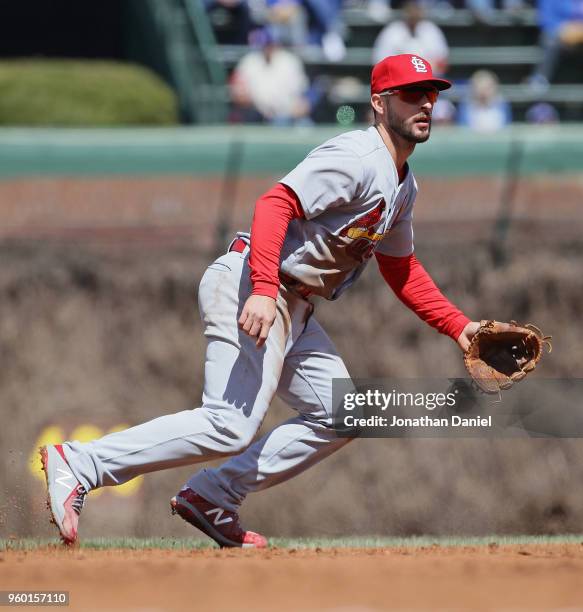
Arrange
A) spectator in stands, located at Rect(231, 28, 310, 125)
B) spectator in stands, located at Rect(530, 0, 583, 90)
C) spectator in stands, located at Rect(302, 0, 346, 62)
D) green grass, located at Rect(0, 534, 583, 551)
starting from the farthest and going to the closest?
spectator in stands, located at Rect(530, 0, 583, 90)
spectator in stands, located at Rect(302, 0, 346, 62)
spectator in stands, located at Rect(231, 28, 310, 125)
green grass, located at Rect(0, 534, 583, 551)

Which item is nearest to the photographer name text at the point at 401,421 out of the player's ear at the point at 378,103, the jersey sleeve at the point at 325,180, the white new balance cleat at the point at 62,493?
the jersey sleeve at the point at 325,180

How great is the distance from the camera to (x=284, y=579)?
4.74 m

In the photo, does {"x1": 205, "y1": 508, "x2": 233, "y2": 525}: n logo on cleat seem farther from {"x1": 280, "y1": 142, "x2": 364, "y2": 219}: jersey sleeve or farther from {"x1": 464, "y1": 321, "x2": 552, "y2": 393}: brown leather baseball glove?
{"x1": 280, "y1": 142, "x2": 364, "y2": 219}: jersey sleeve

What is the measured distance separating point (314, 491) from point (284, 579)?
338 inches

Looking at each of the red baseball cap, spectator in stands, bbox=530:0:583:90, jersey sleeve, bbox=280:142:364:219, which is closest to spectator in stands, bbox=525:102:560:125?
spectator in stands, bbox=530:0:583:90

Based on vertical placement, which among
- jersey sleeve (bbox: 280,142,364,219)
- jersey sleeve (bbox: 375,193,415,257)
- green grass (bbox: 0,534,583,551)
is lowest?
green grass (bbox: 0,534,583,551)

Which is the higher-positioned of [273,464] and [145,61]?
[145,61]

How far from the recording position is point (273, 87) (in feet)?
40.9

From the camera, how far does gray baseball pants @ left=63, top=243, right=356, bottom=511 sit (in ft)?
17.6

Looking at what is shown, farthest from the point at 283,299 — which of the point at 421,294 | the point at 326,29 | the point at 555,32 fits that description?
the point at 555,32

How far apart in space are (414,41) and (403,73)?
7.70 metres

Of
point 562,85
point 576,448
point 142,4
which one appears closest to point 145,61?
point 142,4

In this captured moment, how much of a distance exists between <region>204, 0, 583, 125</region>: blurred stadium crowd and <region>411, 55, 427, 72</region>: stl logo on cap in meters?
6.92

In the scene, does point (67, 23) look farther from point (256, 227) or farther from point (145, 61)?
point (256, 227)
